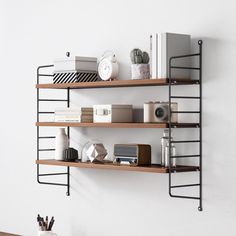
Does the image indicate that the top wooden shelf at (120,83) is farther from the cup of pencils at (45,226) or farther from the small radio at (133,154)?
the cup of pencils at (45,226)

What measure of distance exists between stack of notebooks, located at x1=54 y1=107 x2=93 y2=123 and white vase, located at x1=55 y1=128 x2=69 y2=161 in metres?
0.10

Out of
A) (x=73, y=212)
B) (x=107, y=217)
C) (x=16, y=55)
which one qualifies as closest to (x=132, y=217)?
(x=107, y=217)

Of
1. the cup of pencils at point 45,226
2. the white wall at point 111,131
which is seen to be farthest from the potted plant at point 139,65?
the cup of pencils at point 45,226

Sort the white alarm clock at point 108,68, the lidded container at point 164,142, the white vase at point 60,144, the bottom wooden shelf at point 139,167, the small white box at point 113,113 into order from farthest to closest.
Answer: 1. the white vase at point 60,144
2. the white alarm clock at point 108,68
3. the small white box at point 113,113
4. the lidded container at point 164,142
5. the bottom wooden shelf at point 139,167

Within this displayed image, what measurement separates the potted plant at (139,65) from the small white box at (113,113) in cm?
18

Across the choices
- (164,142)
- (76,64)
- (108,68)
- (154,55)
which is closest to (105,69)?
(108,68)

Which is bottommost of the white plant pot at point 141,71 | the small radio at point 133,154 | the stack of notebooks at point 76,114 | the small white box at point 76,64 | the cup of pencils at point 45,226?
the cup of pencils at point 45,226

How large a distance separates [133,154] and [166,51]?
0.51 m

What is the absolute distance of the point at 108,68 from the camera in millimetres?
3217

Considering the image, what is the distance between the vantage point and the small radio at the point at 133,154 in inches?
119

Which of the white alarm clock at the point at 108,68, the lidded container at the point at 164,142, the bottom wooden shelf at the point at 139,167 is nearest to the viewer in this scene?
the bottom wooden shelf at the point at 139,167

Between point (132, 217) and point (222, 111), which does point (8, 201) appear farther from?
point (222, 111)

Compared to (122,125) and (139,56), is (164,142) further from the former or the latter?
(139,56)

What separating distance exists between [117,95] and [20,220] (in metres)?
1.08
